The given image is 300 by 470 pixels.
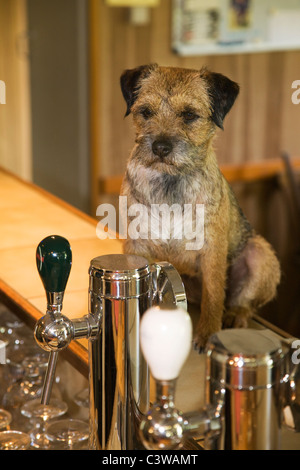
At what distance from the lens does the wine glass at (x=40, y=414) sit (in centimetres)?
112

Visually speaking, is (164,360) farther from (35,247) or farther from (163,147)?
(35,247)

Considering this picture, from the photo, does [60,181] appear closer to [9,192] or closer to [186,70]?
[9,192]

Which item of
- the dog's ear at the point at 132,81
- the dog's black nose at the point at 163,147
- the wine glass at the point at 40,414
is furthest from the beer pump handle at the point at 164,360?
the wine glass at the point at 40,414

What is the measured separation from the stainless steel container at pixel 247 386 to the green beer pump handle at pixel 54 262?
0.21 metres

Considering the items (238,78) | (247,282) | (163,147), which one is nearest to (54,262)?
(163,147)

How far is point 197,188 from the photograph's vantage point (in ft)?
2.98

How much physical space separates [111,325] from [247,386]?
0.21 metres

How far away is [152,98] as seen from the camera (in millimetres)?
891

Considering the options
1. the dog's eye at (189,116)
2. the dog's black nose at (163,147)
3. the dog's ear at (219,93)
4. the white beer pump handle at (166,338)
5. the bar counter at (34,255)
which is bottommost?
the bar counter at (34,255)

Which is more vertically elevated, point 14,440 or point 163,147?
point 163,147

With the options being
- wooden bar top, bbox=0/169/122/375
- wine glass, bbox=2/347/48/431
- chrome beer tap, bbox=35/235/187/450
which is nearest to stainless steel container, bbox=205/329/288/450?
chrome beer tap, bbox=35/235/187/450

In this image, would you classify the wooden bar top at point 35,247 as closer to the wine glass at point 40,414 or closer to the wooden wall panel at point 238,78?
the wine glass at point 40,414

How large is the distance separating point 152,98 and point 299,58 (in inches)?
136
